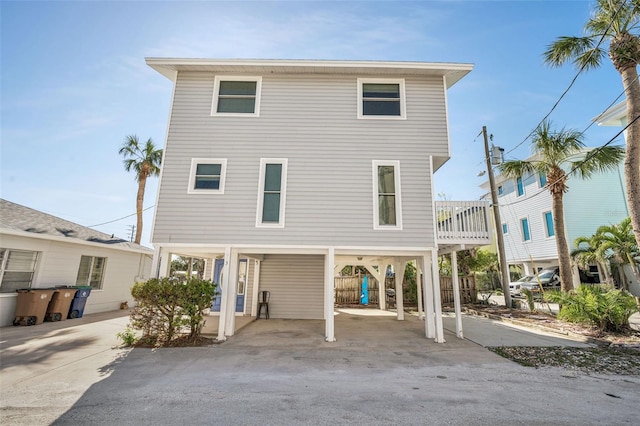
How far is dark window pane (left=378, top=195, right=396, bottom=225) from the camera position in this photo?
7832 millimetres

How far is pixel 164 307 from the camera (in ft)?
22.1

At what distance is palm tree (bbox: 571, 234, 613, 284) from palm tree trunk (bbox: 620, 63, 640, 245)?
7.35 m

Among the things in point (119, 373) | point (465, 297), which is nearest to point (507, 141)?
point (465, 297)

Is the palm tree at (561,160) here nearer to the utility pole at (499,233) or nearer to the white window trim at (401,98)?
the utility pole at (499,233)

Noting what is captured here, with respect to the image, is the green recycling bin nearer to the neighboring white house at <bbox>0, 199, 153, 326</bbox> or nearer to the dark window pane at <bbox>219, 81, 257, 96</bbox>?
the neighboring white house at <bbox>0, 199, 153, 326</bbox>

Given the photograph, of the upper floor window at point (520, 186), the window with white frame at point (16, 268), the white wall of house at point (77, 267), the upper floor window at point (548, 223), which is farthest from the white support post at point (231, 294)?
the upper floor window at point (520, 186)

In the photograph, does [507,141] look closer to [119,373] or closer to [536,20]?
[536,20]

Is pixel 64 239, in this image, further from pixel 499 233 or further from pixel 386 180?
pixel 499 233

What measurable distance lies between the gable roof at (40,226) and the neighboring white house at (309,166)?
15.4ft

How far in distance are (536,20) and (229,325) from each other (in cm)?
1288

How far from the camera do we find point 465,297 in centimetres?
1480

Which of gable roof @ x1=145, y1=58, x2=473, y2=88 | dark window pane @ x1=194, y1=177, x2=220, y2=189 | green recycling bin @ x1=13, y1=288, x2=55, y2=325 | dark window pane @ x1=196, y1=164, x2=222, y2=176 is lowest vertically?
green recycling bin @ x1=13, y1=288, x2=55, y2=325

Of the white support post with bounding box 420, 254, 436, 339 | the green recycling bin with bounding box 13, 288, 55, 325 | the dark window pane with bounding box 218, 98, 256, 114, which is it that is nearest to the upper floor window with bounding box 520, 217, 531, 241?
the white support post with bounding box 420, 254, 436, 339

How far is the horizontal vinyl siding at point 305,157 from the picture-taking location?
774 centimetres
